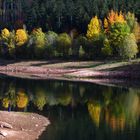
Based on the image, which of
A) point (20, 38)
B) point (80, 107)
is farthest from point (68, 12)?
point (80, 107)

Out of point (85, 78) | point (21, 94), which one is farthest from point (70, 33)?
point (21, 94)

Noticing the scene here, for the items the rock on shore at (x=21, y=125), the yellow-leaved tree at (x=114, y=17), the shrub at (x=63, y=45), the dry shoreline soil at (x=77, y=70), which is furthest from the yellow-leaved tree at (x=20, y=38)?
the rock on shore at (x=21, y=125)

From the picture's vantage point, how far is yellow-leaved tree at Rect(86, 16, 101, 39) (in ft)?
454

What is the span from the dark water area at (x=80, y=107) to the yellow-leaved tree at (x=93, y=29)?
46569mm

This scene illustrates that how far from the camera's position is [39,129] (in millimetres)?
44781

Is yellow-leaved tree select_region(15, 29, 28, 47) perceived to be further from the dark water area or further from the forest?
the dark water area

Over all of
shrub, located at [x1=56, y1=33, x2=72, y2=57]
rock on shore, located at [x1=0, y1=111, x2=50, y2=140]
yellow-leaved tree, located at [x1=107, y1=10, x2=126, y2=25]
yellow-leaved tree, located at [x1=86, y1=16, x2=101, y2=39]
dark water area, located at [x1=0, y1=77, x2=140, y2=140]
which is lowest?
dark water area, located at [x1=0, y1=77, x2=140, y2=140]

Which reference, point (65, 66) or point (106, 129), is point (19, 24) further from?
point (106, 129)

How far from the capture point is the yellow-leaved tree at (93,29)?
138m

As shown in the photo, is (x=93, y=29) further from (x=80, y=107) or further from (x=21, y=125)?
(x=21, y=125)

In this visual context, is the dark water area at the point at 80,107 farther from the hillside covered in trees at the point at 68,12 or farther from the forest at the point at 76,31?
the hillside covered in trees at the point at 68,12

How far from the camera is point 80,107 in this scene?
6062cm

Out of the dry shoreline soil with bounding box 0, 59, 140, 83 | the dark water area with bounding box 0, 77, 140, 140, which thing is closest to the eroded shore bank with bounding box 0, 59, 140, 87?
the dry shoreline soil with bounding box 0, 59, 140, 83

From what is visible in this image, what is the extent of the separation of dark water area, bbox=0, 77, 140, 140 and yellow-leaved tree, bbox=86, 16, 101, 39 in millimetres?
46569
